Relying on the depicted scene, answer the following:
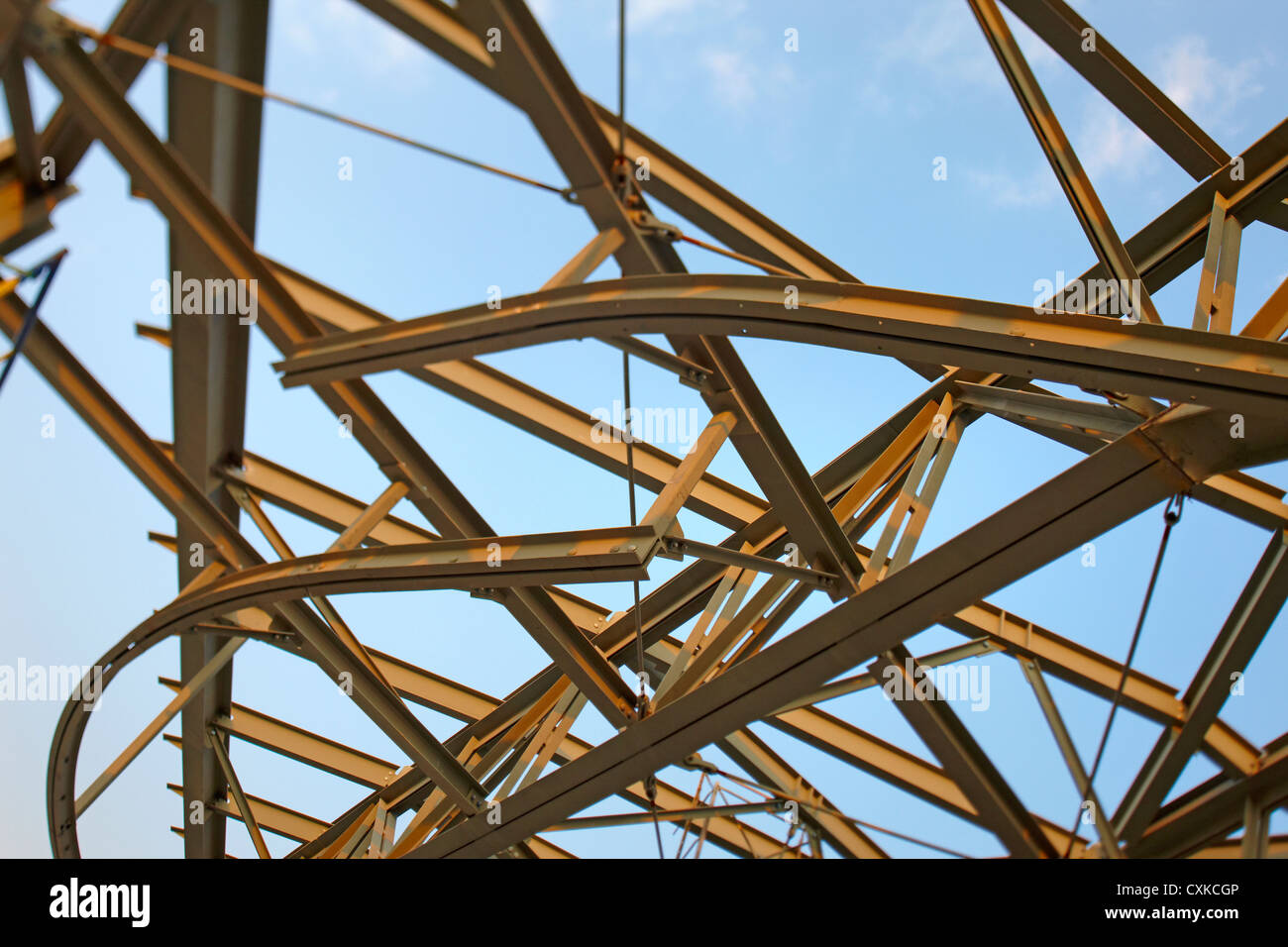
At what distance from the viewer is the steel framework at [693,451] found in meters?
6.09

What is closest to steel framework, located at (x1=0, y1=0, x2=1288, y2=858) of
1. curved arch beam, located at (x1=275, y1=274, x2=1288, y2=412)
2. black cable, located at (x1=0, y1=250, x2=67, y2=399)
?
curved arch beam, located at (x1=275, y1=274, x2=1288, y2=412)

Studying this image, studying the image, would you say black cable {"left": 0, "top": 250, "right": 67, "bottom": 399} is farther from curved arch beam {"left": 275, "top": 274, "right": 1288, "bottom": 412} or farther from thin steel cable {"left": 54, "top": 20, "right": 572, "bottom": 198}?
curved arch beam {"left": 275, "top": 274, "right": 1288, "bottom": 412}

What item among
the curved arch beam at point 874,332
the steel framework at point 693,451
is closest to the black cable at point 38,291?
the steel framework at point 693,451

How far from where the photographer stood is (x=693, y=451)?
24.5 ft

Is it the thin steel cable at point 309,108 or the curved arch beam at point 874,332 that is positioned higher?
the thin steel cable at point 309,108

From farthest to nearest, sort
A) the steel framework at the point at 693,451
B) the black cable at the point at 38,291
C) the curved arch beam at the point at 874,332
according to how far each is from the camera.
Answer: the steel framework at the point at 693,451 → the black cable at the point at 38,291 → the curved arch beam at the point at 874,332

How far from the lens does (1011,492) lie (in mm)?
16375

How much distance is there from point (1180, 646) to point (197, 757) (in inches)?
585

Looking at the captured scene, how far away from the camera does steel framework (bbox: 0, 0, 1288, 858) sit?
609 centimetres

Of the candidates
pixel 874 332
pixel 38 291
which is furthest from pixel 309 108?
pixel 874 332

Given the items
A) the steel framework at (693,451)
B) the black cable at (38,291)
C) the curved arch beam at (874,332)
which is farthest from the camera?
the steel framework at (693,451)

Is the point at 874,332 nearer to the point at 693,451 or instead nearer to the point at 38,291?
the point at 693,451

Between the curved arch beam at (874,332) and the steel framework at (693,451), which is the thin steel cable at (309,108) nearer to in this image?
the steel framework at (693,451)
